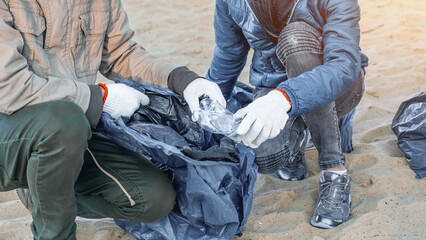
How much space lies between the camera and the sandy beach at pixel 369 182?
6.23 ft

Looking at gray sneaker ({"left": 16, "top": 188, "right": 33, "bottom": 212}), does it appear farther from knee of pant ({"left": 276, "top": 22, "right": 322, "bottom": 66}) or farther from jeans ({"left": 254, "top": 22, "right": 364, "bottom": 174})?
knee of pant ({"left": 276, "top": 22, "right": 322, "bottom": 66})

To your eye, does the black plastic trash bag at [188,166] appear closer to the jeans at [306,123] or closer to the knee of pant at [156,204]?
the knee of pant at [156,204]

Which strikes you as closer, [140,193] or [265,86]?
[140,193]

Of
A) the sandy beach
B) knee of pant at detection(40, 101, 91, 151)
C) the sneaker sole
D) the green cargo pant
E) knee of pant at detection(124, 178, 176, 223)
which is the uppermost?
knee of pant at detection(40, 101, 91, 151)

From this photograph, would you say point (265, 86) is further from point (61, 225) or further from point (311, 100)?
point (61, 225)

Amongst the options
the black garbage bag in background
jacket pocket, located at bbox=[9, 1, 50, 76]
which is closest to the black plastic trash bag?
jacket pocket, located at bbox=[9, 1, 50, 76]

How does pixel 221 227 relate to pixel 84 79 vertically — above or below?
below

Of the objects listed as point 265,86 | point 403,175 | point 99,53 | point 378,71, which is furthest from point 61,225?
point 378,71

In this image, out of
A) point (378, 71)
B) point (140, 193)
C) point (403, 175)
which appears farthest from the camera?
point (378, 71)

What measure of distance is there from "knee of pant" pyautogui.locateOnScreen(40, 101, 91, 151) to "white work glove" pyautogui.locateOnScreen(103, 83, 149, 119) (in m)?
0.18

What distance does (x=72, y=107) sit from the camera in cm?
160

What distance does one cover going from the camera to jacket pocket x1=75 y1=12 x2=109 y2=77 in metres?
1.88

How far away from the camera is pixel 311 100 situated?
1.80m

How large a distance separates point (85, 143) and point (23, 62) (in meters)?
0.35
